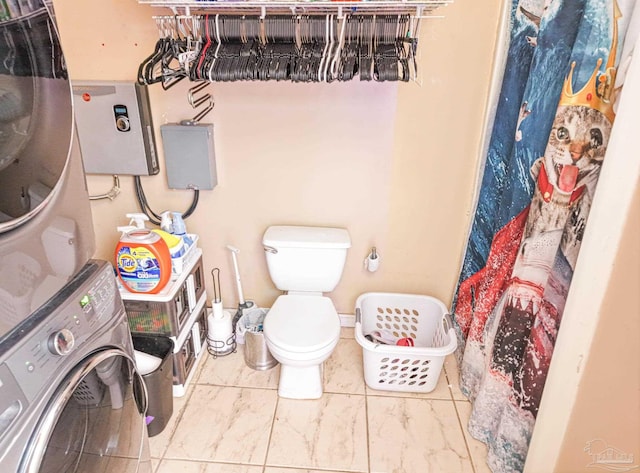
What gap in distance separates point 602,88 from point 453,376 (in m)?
1.39

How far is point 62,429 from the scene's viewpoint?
0.97 m

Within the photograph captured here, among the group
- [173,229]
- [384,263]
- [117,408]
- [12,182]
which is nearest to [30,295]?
[12,182]

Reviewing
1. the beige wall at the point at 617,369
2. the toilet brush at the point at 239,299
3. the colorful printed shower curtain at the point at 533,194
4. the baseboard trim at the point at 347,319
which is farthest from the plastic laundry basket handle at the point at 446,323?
the toilet brush at the point at 239,299

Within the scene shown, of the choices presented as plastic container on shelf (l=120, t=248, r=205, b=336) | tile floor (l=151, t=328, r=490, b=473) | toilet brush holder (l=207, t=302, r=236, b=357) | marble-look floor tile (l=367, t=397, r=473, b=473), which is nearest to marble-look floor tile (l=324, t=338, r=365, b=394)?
tile floor (l=151, t=328, r=490, b=473)

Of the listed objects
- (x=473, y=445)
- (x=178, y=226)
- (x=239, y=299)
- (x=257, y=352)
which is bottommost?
(x=473, y=445)

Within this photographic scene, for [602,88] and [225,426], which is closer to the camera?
[602,88]

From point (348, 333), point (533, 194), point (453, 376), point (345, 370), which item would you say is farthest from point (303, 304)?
point (533, 194)

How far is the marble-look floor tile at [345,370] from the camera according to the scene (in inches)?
79.3

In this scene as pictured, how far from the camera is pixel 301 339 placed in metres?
1.77

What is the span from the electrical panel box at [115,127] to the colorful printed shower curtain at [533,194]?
4.76ft

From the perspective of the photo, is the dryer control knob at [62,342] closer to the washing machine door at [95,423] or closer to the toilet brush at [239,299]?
the washing machine door at [95,423]

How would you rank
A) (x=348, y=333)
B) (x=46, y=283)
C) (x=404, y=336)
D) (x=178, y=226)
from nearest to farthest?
1. (x=46, y=283)
2. (x=178, y=226)
3. (x=404, y=336)
4. (x=348, y=333)

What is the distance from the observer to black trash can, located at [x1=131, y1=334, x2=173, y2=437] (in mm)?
1628

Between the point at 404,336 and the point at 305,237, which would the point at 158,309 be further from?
the point at 404,336
